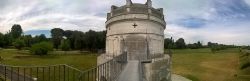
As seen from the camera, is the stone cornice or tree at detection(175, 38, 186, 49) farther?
tree at detection(175, 38, 186, 49)

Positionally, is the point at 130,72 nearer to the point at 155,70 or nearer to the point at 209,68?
the point at 155,70

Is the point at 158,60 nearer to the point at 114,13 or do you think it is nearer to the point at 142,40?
the point at 142,40

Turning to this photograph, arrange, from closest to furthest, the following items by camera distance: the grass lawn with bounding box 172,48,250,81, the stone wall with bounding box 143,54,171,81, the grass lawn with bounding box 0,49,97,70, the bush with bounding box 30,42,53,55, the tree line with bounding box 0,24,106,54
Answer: the stone wall with bounding box 143,54,171,81
the grass lawn with bounding box 172,48,250,81
the grass lawn with bounding box 0,49,97,70
the bush with bounding box 30,42,53,55
the tree line with bounding box 0,24,106,54

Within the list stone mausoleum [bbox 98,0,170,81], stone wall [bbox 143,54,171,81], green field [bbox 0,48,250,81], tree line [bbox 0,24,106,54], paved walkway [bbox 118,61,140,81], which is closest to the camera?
Answer: paved walkway [bbox 118,61,140,81]

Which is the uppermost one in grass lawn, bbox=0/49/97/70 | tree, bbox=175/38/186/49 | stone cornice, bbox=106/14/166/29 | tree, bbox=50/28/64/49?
tree, bbox=50/28/64/49

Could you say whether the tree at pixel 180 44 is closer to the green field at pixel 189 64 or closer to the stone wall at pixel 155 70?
the green field at pixel 189 64

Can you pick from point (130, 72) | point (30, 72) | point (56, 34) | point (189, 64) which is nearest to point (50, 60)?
point (189, 64)

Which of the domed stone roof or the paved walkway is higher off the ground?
Answer: the domed stone roof

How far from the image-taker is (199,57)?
7056 cm

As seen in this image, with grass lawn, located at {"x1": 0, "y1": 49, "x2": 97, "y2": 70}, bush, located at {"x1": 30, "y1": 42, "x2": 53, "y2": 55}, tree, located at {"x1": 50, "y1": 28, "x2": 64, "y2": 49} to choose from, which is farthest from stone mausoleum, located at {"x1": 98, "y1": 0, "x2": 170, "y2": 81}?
tree, located at {"x1": 50, "y1": 28, "x2": 64, "y2": 49}

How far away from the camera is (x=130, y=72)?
12.0 metres

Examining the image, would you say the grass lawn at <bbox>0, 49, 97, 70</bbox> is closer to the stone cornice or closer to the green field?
the green field

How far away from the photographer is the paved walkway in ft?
37.6

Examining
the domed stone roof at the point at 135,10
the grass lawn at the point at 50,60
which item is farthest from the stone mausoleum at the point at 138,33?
the grass lawn at the point at 50,60
